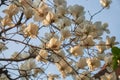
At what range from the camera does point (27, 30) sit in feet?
9.59

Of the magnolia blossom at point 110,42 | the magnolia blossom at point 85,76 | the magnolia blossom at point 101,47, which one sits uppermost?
the magnolia blossom at point 110,42

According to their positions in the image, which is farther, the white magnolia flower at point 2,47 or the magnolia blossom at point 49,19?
the white magnolia flower at point 2,47

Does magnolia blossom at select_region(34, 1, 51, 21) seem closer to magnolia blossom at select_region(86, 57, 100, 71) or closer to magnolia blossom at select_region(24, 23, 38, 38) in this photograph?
magnolia blossom at select_region(24, 23, 38, 38)

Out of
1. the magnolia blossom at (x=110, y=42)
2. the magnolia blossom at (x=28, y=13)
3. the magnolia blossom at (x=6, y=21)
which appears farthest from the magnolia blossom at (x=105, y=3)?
the magnolia blossom at (x=6, y=21)

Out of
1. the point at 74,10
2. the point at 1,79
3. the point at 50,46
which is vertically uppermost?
the point at 74,10

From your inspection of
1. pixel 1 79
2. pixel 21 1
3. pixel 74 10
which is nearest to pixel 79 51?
pixel 74 10

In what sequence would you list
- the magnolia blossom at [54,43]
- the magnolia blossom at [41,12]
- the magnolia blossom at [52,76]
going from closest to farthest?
the magnolia blossom at [54,43] < the magnolia blossom at [41,12] < the magnolia blossom at [52,76]

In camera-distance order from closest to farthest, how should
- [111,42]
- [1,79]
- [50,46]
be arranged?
1. [50,46]
2. [111,42]
3. [1,79]

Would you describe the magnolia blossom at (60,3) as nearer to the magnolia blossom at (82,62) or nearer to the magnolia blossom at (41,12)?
the magnolia blossom at (41,12)

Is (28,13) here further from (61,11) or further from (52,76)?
(52,76)

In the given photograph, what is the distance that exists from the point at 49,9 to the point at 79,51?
0.45m

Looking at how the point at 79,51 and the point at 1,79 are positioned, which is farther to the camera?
the point at 1,79

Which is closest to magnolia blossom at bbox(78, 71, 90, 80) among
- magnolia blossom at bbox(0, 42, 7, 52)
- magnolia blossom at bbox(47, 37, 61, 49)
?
magnolia blossom at bbox(47, 37, 61, 49)

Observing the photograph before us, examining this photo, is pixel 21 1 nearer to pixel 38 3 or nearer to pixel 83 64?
pixel 38 3
